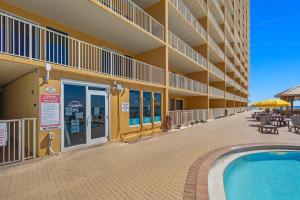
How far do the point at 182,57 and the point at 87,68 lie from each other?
9301 mm

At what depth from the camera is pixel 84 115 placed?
8773 millimetres

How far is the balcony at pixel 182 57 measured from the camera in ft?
51.2

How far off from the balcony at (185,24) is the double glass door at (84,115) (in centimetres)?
992

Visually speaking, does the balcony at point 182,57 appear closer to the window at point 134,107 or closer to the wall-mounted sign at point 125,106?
the window at point 134,107

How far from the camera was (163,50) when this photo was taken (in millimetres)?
14031

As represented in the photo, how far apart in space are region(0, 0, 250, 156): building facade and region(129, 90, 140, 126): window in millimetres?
62

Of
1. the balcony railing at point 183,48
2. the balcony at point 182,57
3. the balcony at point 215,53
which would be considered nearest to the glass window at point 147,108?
the balcony at point 182,57

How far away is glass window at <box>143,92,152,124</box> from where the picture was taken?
41.9ft

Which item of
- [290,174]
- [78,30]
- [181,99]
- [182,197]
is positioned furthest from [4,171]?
[181,99]

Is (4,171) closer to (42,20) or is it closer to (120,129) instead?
(120,129)

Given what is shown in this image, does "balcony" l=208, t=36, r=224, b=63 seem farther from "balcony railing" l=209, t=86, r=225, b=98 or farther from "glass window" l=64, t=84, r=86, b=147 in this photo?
"glass window" l=64, t=84, r=86, b=147

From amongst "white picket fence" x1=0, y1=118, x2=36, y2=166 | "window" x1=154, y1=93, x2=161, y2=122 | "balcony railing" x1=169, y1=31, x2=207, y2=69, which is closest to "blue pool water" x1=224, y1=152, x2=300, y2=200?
"white picket fence" x1=0, y1=118, x2=36, y2=166

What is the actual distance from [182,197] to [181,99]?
65.2ft

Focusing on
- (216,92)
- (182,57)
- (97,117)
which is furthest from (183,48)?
(216,92)
